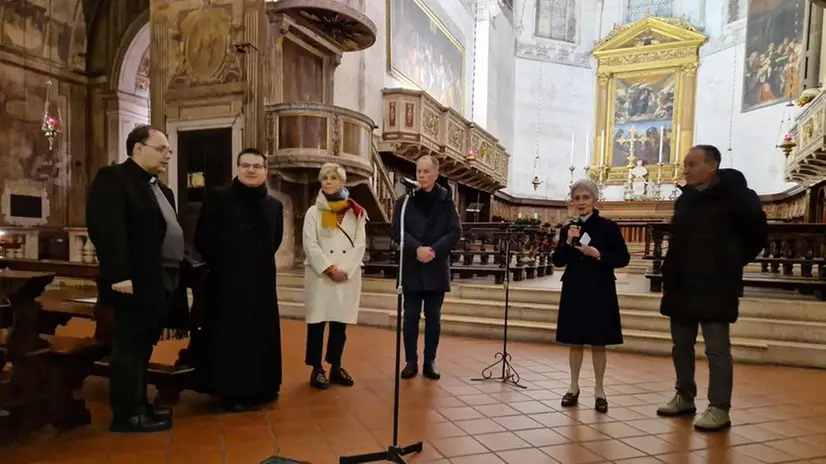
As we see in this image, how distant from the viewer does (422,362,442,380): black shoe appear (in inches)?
162

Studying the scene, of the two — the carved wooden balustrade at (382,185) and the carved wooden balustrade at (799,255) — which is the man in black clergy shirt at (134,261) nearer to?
the carved wooden balustrade at (799,255)

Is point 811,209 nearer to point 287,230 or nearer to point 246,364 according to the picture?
point 287,230

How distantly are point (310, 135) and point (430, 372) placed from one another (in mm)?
5532

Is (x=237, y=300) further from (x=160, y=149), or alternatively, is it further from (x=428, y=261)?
(x=428, y=261)

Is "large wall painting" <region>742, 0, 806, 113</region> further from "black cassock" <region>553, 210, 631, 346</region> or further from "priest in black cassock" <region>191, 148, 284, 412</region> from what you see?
"priest in black cassock" <region>191, 148, 284, 412</region>

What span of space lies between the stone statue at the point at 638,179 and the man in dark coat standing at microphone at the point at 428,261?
17046 millimetres

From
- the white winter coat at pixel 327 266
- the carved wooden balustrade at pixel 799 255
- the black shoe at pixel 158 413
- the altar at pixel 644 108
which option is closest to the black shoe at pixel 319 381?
the white winter coat at pixel 327 266

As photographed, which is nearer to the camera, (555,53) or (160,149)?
(160,149)

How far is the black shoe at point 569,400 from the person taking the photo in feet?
11.6

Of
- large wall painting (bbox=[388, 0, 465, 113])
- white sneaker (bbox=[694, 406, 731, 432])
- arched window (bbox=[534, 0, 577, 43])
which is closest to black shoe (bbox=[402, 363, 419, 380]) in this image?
white sneaker (bbox=[694, 406, 731, 432])

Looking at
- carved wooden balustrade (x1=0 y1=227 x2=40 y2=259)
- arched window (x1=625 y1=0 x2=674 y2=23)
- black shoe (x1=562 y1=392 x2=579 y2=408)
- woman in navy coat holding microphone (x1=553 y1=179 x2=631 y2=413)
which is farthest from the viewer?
arched window (x1=625 y1=0 x2=674 y2=23)

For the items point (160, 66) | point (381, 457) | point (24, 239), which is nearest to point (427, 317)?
point (381, 457)

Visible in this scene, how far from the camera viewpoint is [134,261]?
279 centimetres

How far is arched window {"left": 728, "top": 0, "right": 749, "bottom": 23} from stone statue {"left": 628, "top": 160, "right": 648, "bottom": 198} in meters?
5.91
